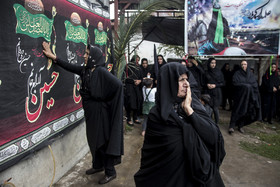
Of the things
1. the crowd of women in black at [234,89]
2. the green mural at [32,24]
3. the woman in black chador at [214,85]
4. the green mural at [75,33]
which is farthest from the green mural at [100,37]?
the woman in black chador at [214,85]

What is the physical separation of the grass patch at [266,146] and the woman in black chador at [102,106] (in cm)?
296

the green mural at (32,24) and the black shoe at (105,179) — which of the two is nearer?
the green mural at (32,24)

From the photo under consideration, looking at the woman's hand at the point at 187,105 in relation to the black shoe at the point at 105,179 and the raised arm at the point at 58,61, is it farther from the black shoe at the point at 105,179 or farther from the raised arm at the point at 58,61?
the black shoe at the point at 105,179

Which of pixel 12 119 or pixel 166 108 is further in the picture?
pixel 12 119

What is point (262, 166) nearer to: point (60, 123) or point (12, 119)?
point (60, 123)

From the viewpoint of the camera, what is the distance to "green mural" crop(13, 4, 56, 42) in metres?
1.98

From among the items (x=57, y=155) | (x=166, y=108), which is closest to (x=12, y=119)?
(x=57, y=155)

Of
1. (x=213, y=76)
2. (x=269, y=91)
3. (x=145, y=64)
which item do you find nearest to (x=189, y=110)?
(x=213, y=76)

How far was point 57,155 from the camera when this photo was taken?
288 centimetres

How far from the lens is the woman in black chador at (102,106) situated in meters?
2.84

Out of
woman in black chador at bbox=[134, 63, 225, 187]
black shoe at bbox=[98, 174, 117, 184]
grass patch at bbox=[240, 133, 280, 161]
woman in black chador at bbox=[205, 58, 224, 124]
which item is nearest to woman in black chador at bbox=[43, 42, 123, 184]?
black shoe at bbox=[98, 174, 117, 184]

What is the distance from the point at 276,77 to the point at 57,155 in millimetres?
6198

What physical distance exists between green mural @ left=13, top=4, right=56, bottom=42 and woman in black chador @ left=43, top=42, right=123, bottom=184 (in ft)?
1.72

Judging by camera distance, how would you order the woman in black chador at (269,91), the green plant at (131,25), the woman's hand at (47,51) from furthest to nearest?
the woman in black chador at (269,91) < the green plant at (131,25) < the woman's hand at (47,51)
